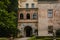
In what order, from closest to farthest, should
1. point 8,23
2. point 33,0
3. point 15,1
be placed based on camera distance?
point 8,23 → point 15,1 → point 33,0

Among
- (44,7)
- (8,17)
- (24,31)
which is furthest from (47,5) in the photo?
(8,17)

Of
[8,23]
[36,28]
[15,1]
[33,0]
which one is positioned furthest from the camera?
[33,0]

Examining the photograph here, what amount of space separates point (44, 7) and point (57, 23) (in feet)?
10.8

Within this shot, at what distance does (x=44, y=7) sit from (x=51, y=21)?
8.21 ft

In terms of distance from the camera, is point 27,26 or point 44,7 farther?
point 27,26

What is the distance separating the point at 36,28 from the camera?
43.4 meters

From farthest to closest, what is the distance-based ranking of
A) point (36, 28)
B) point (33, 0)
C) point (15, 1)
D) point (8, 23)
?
point (33, 0) < point (36, 28) < point (15, 1) < point (8, 23)

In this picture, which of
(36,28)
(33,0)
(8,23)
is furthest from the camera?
(33,0)

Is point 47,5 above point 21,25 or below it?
above

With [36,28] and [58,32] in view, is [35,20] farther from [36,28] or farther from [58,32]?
[58,32]

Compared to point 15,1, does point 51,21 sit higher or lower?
lower

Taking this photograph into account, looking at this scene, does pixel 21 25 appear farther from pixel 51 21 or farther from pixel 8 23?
pixel 8 23

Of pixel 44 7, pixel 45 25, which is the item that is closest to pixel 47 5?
pixel 44 7

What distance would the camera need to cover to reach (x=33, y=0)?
46.4 metres
